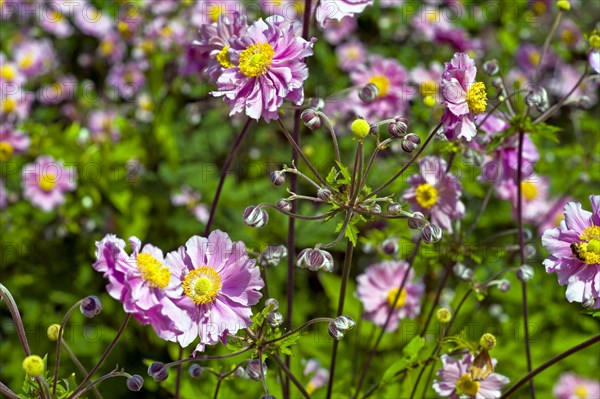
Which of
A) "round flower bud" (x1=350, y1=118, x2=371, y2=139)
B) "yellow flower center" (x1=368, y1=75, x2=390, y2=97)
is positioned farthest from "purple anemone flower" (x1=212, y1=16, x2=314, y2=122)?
"yellow flower center" (x1=368, y1=75, x2=390, y2=97)

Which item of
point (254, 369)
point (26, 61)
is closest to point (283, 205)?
point (254, 369)

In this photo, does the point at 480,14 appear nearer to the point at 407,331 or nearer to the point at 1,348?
the point at 407,331

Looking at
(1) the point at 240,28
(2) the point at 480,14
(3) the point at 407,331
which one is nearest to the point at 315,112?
(1) the point at 240,28

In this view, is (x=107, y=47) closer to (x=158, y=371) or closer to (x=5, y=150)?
(x=5, y=150)

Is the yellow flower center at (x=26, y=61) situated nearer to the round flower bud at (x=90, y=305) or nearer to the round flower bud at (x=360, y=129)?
the round flower bud at (x=90, y=305)

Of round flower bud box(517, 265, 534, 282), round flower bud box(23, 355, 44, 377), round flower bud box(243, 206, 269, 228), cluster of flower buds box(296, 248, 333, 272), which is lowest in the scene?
round flower bud box(23, 355, 44, 377)

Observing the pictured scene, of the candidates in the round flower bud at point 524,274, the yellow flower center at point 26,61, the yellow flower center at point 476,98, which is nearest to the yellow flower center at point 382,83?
A: the round flower bud at point 524,274

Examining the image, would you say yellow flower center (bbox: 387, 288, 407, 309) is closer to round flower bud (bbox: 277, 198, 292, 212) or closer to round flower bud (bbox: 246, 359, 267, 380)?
round flower bud (bbox: 246, 359, 267, 380)
